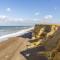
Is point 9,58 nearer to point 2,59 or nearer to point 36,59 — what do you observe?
point 2,59

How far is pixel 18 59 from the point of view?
49.5 feet

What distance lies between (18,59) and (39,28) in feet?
78.2

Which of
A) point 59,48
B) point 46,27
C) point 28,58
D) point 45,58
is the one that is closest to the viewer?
point 59,48

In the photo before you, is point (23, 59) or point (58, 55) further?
point (23, 59)

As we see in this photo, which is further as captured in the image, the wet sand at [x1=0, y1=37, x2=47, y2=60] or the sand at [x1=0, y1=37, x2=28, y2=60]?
the sand at [x1=0, y1=37, x2=28, y2=60]

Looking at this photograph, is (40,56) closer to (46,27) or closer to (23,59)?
(23,59)

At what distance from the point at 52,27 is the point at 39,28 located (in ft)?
14.9

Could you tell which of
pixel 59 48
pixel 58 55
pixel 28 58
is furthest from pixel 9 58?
pixel 58 55

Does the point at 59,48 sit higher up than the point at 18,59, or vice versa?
the point at 59,48

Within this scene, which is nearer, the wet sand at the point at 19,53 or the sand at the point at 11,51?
the wet sand at the point at 19,53

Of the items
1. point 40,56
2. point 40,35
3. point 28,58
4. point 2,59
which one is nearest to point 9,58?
point 2,59

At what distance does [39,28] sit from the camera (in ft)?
126

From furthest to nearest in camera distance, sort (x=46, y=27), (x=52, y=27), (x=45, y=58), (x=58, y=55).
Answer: (x=46, y=27) < (x=52, y=27) < (x=45, y=58) < (x=58, y=55)

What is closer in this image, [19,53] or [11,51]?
[19,53]
